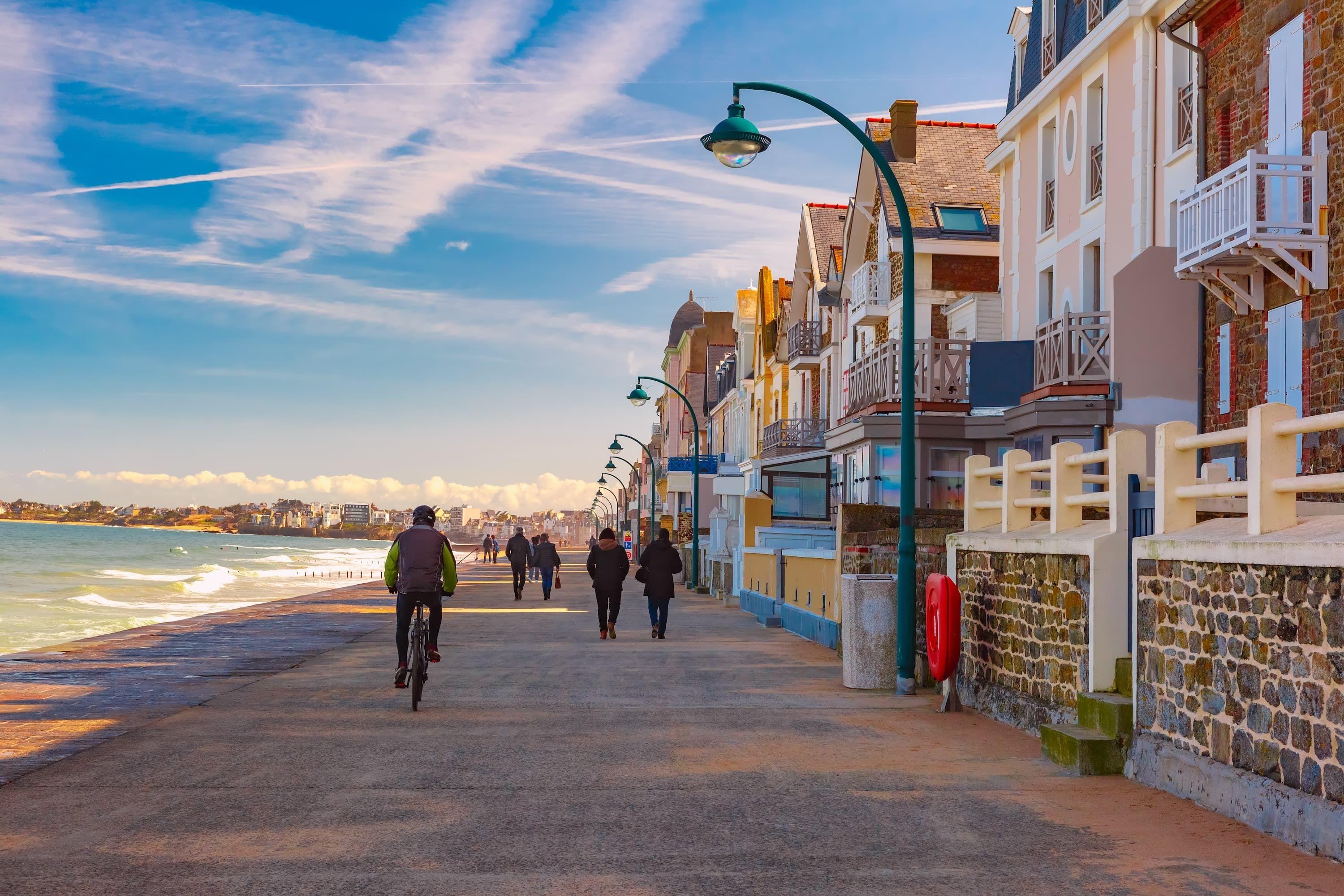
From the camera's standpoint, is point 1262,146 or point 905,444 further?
point 1262,146

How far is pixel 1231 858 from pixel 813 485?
1055 inches

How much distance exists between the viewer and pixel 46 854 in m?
5.88

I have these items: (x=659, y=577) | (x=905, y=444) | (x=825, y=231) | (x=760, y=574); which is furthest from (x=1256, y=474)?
(x=825, y=231)

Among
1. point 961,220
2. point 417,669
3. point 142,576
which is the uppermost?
point 961,220

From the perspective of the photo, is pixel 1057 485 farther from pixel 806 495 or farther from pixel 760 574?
pixel 806 495

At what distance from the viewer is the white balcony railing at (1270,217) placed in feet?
45.4

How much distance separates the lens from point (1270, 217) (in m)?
14.2

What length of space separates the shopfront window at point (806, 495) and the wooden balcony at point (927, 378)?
7.63m

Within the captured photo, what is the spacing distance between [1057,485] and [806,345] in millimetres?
29774

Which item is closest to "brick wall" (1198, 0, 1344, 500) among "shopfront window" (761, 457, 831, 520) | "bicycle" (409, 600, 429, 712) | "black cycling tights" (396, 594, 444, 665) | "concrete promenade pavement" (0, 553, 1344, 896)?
"concrete promenade pavement" (0, 553, 1344, 896)

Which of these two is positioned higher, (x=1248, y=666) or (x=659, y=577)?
(x=1248, y=666)

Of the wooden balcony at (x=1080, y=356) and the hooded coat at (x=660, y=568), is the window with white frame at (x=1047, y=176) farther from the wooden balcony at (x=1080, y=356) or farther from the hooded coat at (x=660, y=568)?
the hooded coat at (x=660, y=568)

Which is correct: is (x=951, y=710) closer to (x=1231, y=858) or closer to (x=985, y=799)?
(x=985, y=799)

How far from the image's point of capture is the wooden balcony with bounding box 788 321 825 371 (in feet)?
129
